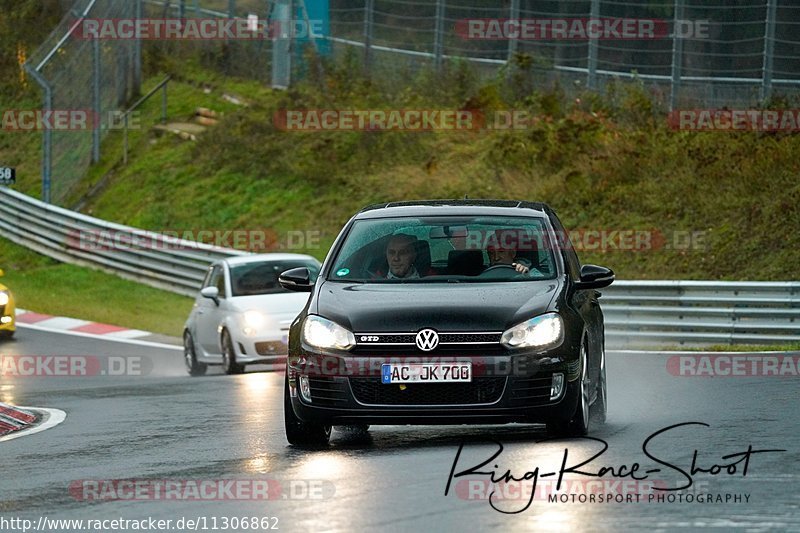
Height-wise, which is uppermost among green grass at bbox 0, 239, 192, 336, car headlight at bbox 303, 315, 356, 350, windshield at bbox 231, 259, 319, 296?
car headlight at bbox 303, 315, 356, 350

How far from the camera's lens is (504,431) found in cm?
1098

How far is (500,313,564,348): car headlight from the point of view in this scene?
9.88 metres

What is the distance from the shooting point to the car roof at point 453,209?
11.4 m

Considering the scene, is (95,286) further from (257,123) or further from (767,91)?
(767,91)

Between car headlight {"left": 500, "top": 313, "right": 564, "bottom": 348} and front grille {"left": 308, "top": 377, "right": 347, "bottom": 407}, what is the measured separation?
103 centimetres

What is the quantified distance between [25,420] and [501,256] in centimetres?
483

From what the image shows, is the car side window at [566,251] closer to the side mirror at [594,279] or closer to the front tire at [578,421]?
the side mirror at [594,279]

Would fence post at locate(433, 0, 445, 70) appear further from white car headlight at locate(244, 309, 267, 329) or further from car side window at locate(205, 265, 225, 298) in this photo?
white car headlight at locate(244, 309, 267, 329)

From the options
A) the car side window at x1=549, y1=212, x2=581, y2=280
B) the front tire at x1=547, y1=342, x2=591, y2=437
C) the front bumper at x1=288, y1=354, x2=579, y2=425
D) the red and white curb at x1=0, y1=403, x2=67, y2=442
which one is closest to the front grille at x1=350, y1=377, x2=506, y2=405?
the front bumper at x1=288, y1=354, x2=579, y2=425

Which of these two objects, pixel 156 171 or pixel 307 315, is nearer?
pixel 307 315

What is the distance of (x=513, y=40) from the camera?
34.0 meters

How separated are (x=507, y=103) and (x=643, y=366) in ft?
58.4

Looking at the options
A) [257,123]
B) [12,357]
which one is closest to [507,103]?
[257,123]

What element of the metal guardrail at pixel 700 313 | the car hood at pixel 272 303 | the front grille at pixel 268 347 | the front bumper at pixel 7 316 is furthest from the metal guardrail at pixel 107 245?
the front grille at pixel 268 347
